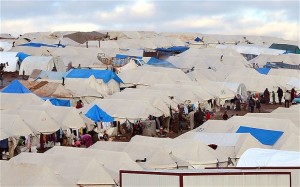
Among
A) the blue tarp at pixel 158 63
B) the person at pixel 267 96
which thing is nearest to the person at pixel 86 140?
the person at pixel 267 96

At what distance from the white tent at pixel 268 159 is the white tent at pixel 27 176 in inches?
144

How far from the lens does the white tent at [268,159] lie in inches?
525

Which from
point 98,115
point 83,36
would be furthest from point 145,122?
point 83,36

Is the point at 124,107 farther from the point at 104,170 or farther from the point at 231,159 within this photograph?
the point at 104,170

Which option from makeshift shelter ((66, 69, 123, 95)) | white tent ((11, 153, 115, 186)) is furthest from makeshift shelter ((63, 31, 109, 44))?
white tent ((11, 153, 115, 186))

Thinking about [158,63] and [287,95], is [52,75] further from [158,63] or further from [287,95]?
[287,95]

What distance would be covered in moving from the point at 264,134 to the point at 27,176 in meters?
7.74

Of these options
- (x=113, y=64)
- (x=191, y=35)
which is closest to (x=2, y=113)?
(x=113, y=64)

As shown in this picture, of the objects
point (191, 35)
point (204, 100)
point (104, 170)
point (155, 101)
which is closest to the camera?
point (104, 170)

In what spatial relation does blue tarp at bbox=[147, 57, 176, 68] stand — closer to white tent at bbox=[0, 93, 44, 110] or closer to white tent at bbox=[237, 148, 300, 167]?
white tent at bbox=[0, 93, 44, 110]

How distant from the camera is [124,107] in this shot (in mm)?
22109

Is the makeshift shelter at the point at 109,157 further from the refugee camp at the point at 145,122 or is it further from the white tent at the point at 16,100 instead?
the white tent at the point at 16,100

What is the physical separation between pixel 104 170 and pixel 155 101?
31.3ft

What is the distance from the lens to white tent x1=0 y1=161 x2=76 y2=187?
1228 cm
